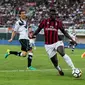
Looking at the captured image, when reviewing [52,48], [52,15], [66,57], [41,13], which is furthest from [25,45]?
[41,13]

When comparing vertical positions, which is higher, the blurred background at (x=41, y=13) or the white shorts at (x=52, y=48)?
the white shorts at (x=52, y=48)

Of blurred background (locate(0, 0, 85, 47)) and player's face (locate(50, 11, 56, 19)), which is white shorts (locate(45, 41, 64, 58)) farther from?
blurred background (locate(0, 0, 85, 47))

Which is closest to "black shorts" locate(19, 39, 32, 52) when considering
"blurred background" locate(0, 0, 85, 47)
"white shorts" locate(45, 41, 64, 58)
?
"white shorts" locate(45, 41, 64, 58)

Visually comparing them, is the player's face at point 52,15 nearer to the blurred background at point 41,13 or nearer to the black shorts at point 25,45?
the black shorts at point 25,45

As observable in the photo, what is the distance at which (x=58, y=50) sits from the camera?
43.3 feet

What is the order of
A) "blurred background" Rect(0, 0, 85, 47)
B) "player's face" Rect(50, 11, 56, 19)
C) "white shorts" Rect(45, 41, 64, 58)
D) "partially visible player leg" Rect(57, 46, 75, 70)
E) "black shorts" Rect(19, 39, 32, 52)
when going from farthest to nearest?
"blurred background" Rect(0, 0, 85, 47) < "black shorts" Rect(19, 39, 32, 52) < "white shorts" Rect(45, 41, 64, 58) < "player's face" Rect(50, 11, 56, 19) < "partially visible player leg" Rect(57, 46, 75, 70)

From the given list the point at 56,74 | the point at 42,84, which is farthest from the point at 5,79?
the point at 56,74

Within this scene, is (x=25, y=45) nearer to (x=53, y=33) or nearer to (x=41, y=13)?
(x=53, y=33)

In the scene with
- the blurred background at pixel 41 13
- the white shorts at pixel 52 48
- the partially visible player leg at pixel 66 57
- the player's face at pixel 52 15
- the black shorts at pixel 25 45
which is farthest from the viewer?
the blurred background at pixel 41 13

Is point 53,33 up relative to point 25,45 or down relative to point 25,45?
up

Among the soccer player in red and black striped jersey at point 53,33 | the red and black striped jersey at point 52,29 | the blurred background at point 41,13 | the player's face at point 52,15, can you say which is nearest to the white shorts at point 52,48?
the soccer player in red and black striped jersey at point 53,33

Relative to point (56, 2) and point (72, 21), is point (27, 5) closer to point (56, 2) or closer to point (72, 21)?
point (56, 2)

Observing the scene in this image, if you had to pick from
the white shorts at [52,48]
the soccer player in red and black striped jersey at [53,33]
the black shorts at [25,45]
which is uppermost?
the soccer player in red and black striped jersey at [53,33]

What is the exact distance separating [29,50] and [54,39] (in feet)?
8.68
